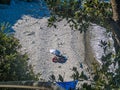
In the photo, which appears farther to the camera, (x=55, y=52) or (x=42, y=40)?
(x=42, y=40)

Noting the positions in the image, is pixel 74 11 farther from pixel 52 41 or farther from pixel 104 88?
pixel 52 41

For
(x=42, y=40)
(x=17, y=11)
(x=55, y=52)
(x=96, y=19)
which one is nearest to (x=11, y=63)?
(x=96, y=19)

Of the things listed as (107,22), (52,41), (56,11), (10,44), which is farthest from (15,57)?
(52,41)

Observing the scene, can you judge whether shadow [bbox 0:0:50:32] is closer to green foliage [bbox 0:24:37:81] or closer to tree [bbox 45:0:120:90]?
green foliage [bbox 0:24:37:81]

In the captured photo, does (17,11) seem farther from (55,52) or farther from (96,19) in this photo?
(96,19)

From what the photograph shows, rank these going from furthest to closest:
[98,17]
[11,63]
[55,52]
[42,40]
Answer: [42,40] → [55,52] → [11,63] → [98,17]

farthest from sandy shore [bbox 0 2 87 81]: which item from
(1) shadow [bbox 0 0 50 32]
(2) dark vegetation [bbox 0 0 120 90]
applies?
(2) dark vegetation [bbox 0 0 120 90]
